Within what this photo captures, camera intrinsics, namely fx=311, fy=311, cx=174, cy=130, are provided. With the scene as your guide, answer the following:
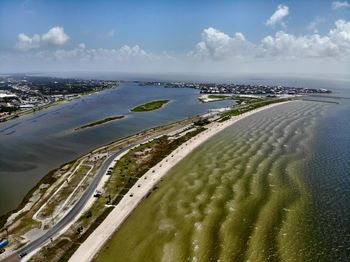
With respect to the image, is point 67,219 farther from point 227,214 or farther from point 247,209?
point 247,209

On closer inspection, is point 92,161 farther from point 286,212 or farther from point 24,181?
point 286,212

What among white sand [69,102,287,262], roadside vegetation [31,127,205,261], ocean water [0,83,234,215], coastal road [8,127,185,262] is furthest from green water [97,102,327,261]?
ocean water [0,83,234,215]

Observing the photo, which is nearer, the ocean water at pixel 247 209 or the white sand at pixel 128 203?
the ocean water at pixel 247 209

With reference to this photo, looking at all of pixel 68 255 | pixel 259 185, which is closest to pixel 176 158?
pixel 259 185

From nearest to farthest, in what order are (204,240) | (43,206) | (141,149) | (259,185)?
1. (204,240)
2. (43,206)
3. (259,185)
4. (141,149)

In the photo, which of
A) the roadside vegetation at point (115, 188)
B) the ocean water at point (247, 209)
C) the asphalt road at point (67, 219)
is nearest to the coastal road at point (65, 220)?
the asphalt road at point (67, 219)

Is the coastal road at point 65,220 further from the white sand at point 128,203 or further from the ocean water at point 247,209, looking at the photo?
the ocean water at point 247,209
